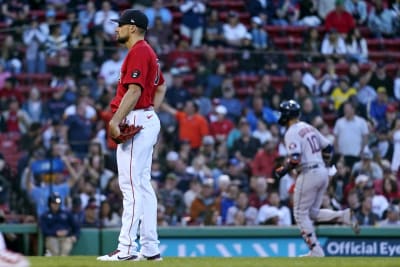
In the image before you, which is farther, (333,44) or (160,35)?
(333,44)

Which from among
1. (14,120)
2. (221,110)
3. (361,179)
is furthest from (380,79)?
(14,120)

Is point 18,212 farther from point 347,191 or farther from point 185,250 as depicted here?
point 347,191

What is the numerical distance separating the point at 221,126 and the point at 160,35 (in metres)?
2.92

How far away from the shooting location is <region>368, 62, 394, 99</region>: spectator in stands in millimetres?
21406

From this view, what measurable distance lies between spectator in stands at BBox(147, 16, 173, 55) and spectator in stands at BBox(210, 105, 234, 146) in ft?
6.87

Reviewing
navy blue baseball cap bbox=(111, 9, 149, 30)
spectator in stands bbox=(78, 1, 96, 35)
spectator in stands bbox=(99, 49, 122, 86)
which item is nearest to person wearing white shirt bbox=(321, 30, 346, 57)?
spectator in stands bbox=(99, 49, 122, 86)

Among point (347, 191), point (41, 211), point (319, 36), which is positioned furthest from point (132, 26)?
point (319, 36)

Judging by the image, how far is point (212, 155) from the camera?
2016cm

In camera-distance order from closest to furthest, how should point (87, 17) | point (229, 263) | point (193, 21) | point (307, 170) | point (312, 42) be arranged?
point (229, 263) < point (307, 170) < point (87, 17) < point (312, 42) < point (193, 21)

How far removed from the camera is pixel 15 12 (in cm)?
2377

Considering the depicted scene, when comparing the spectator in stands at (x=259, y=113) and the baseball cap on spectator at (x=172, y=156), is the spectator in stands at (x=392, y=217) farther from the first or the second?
the baseball cap on spectator at (x=172, y=156)

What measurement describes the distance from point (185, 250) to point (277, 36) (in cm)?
710

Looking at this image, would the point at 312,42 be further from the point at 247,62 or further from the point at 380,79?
the point at 247,62

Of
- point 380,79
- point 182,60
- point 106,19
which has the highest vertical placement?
point 106,19
